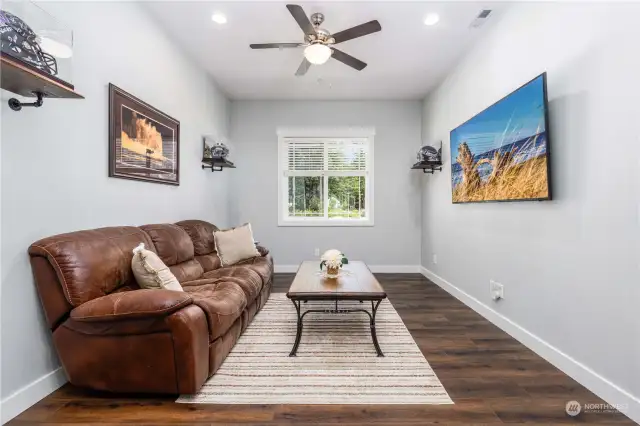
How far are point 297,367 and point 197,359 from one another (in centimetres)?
69

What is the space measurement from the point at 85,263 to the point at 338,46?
309 centimetres

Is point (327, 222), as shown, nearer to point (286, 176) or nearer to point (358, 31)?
point (286, 176)

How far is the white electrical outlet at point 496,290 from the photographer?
9.08 ft

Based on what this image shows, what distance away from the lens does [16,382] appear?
1.59 metres

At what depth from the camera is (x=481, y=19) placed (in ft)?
9.27

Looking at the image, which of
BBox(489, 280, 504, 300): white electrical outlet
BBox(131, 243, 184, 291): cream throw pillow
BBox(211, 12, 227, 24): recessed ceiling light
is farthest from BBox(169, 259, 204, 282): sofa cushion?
BBox(489, 280, 504, 300): white electrical outlet

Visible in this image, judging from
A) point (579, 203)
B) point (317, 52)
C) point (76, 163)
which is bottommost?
point (579, 203)

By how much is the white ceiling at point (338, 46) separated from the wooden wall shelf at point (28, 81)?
1.60m

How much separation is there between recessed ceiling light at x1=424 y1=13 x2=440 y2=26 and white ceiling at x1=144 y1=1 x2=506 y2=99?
0.14 ft

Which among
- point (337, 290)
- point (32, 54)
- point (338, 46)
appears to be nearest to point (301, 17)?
point (338, 46)

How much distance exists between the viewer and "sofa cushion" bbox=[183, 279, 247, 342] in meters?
1.84

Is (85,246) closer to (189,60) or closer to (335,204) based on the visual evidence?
(189,60)

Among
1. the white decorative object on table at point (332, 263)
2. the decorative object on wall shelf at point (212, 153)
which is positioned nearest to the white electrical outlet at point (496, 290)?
the white decorative object on table at point (332, 263)

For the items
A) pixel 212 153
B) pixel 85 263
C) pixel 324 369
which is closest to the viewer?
pixel 85 263
